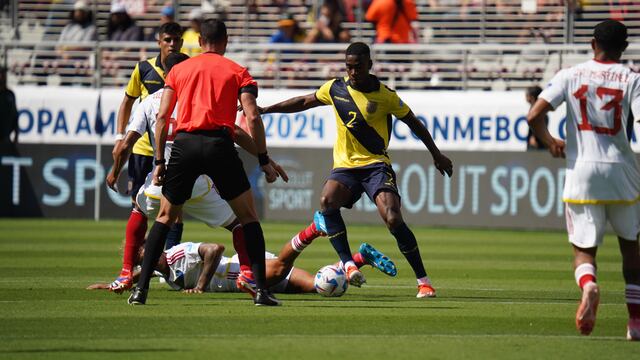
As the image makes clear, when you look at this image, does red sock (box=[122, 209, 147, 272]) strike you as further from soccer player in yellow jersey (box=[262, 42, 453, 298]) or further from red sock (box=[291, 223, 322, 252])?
soccer player in yellow jersey (box=[262, 42, 453, 298])

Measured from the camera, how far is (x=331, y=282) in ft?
38.9

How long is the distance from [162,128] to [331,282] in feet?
7.71

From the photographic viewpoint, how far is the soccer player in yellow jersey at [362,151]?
12.1 meters

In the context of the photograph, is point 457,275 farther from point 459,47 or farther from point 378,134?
point 459,47

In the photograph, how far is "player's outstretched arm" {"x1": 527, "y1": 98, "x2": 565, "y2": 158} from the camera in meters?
8.89

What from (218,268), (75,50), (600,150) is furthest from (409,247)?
(75,50)

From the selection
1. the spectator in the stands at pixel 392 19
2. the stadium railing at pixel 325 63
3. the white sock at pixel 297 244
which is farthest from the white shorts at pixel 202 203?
the spectator in the stands at pixel 392 19

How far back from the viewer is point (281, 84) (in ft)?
84.1

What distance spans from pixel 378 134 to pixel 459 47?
1178 centimetres

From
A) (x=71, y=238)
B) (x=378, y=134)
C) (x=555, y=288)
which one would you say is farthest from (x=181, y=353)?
(x=71, y=238)

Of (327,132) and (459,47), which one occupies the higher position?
(459,47)

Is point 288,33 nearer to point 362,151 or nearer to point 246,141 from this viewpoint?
point 362,151

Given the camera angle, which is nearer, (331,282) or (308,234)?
(331,282)

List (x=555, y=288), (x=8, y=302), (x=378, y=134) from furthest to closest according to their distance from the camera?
(x=555, y=288)
(x=378, y=134)
(x=8, y=302)
